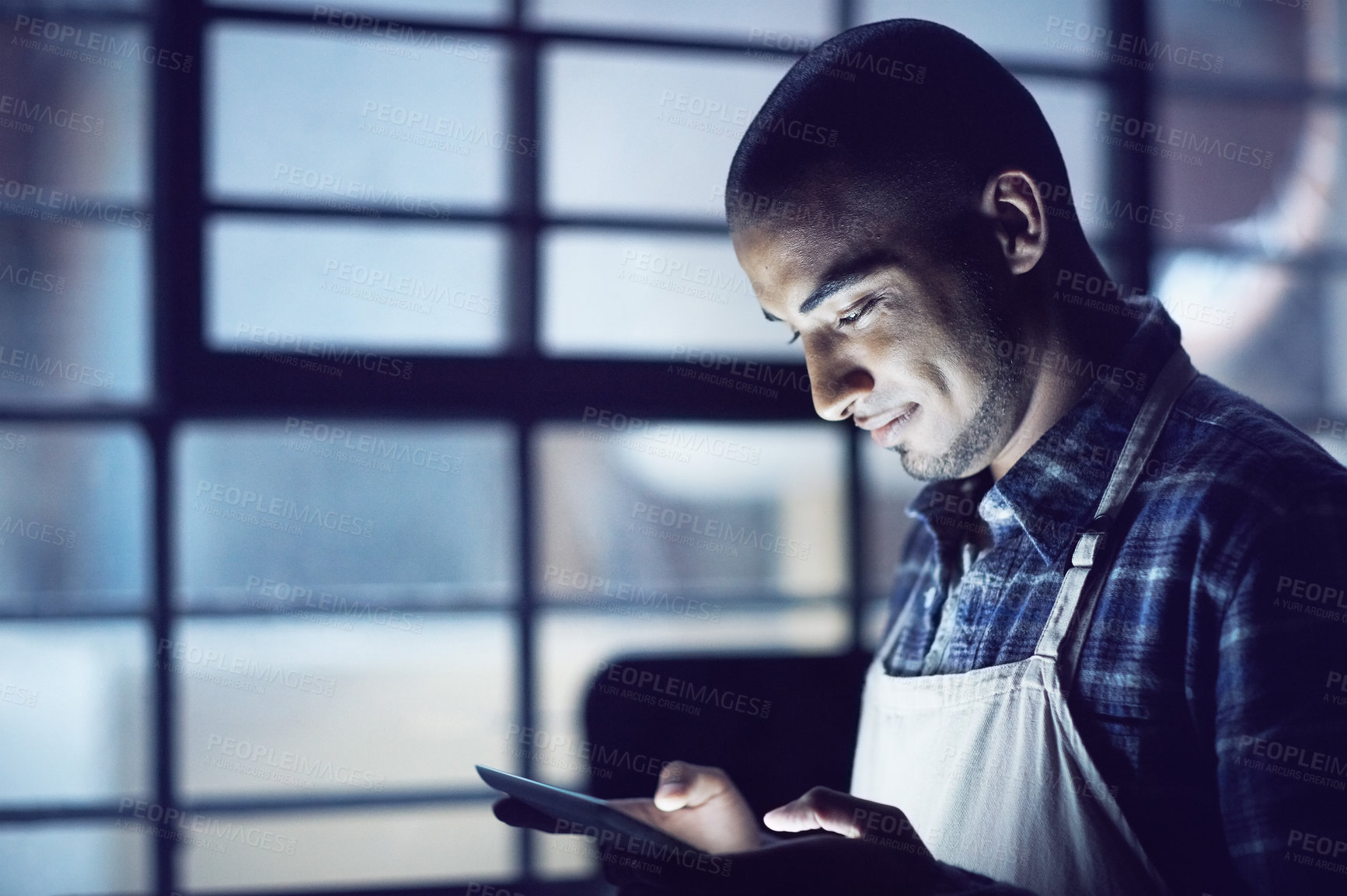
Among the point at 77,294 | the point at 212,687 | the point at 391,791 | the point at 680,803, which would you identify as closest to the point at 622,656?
the point at 391,791

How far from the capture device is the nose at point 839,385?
1.05 m

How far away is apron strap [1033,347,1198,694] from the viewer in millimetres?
905

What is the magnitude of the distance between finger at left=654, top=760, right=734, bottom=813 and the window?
1070 millimetres

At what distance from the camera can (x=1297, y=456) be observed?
31.8 inches

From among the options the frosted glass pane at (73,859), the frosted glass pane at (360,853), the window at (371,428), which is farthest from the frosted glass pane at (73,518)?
the frosted glass pane at (360,853)

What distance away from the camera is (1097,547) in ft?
2.99

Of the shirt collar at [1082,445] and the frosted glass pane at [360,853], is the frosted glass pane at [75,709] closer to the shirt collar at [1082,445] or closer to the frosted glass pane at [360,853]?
the frosted glass pane at [360,853]

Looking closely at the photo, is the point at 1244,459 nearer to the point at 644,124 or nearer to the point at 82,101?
the point at 644,124

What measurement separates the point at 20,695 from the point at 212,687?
401 mm

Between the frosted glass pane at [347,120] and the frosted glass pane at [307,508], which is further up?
the frosted glass pane at [347,120]

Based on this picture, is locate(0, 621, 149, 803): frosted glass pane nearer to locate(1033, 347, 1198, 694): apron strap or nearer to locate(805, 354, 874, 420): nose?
locate(805, 354, 874, 420): nose

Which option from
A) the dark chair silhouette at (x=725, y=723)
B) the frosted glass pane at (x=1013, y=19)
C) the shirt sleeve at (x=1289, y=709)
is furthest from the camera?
the frosted glass pane at (x=1013, y=19)

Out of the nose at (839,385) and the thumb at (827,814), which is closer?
the thumb at (827,814)

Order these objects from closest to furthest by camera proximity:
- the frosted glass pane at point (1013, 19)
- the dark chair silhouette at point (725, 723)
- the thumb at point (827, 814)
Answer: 1. the thumb at point (827, 814)
2. the dark chair silhouette at point (725, 723)
3. the frosted glass pane at point (1013, 19)
